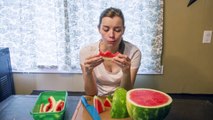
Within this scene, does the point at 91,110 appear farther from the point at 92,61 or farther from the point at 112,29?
the point at 112,29

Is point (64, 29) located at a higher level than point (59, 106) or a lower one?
higher

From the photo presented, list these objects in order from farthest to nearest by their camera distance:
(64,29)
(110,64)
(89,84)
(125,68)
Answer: (64,29) < (110,64) < (89,84) < (125,68)

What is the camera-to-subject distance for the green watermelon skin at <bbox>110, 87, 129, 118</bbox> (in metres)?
0.87

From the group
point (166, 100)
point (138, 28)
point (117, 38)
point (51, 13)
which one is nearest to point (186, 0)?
point (138, 28)

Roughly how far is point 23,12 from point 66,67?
0.68m

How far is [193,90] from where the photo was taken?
2338 mm

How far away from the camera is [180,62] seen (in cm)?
228

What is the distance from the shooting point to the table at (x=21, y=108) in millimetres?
916

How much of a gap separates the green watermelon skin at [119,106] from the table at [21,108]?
19 centimetres

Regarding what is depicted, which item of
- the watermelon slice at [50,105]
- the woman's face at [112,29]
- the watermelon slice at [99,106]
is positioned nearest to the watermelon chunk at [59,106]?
the watermelon slice at [50,105]

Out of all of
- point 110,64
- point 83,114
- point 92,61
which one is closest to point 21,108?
point 83,114

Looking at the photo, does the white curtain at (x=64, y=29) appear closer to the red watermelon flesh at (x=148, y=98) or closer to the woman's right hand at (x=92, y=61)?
the woman's right hand at (x=92, y=61)

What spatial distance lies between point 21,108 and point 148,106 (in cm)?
57

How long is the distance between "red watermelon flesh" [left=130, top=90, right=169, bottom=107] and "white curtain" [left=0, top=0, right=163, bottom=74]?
1.32m
